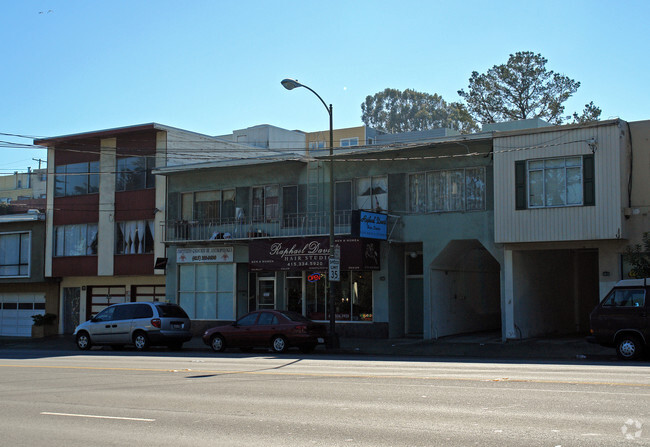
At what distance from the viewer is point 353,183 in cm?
2819

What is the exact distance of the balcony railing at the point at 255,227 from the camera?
92.9 feet

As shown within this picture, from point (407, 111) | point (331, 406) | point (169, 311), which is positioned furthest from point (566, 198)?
point (407, 111)

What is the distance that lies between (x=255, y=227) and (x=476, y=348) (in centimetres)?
1100

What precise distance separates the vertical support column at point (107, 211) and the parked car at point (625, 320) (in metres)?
23.2

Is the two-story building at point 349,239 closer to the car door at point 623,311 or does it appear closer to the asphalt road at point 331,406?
the car door at point 623,311

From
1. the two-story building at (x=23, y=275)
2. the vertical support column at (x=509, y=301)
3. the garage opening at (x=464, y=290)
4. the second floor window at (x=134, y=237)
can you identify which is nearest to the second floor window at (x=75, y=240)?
the two-story building at (x=23, y=275)

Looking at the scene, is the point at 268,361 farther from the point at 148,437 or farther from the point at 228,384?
the point at 148,437

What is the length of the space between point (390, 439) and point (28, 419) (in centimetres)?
518

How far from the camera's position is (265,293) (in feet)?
100

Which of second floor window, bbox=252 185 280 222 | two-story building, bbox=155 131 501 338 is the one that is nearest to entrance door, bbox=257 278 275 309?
two-story building, bbox=155 131 501 338

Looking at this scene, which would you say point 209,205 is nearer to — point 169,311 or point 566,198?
point 169,311

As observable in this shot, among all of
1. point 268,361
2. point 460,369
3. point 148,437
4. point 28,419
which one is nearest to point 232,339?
point 268,361

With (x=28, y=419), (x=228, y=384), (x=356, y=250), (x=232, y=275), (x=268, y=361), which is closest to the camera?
(x=28, y=419)

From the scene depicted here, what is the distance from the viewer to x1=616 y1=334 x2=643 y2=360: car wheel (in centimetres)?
1844
